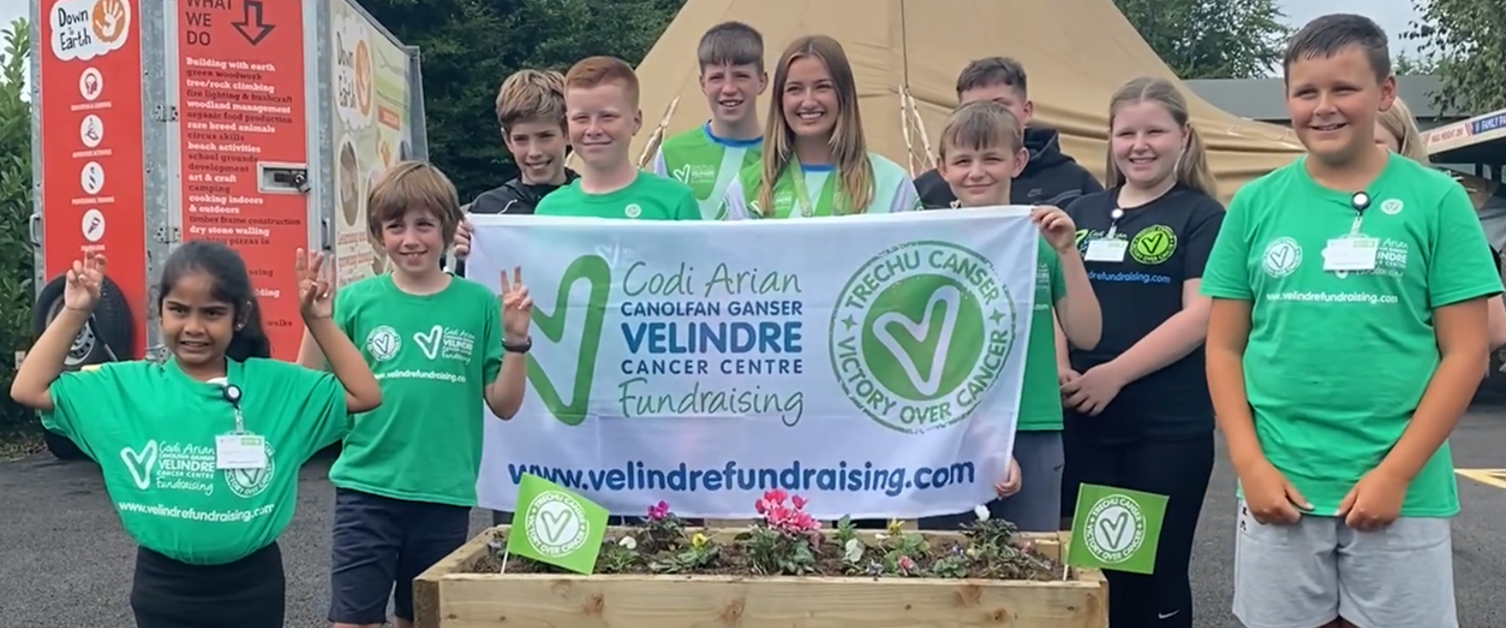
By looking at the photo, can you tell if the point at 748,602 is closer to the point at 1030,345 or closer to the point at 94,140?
the point at 1030,345

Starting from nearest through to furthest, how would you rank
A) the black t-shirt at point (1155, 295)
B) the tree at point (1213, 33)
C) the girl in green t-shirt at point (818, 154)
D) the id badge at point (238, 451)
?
the id badge at point (238, 451) → the black t-shirt at point (1155, 295) → the girl in green t-shirt at point (818, 154) → the tree at point (1213, 33)

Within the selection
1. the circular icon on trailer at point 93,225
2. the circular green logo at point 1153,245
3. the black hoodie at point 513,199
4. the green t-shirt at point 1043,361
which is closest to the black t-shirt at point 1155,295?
the circular green logo at point 1153,245

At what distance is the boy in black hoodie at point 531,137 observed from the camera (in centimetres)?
455

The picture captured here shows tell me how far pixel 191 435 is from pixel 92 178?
18.3 feet

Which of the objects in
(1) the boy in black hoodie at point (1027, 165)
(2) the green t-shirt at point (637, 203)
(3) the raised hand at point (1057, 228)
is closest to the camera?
(3) the raised hand at point (1057, 228)

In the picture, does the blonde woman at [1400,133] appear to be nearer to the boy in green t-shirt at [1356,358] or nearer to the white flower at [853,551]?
the boy in green t-shirt at [1356,358]

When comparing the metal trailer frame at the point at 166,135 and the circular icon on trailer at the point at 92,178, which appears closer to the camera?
the metal trailer frame at the point at 166,135

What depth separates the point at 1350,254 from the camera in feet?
9.10

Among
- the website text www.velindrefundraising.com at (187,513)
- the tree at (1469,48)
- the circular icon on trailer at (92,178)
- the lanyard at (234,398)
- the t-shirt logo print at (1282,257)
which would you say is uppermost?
the tree at (1469,48)

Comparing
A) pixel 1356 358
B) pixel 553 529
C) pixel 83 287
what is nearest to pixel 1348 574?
pixel 1356 358

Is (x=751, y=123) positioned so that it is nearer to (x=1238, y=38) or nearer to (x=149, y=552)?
(x=149, y=552)

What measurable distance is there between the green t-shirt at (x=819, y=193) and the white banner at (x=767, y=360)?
6.4 inches

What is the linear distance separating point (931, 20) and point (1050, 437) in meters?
7.46

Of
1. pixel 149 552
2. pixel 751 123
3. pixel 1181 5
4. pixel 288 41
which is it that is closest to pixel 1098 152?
pixel 288 41
